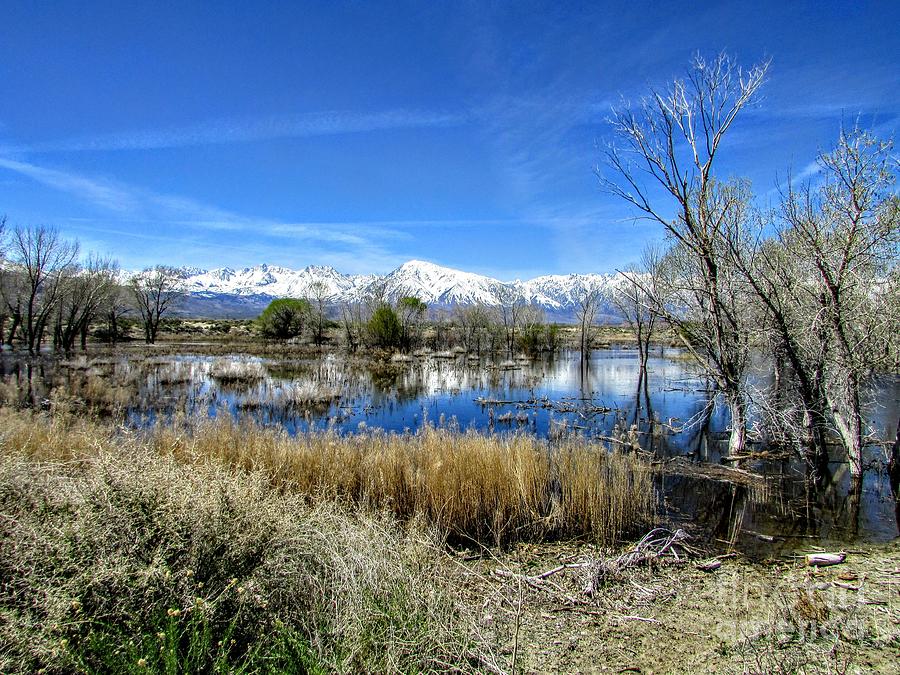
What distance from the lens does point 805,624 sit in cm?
375

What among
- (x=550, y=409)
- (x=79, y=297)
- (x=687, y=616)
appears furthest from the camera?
(x=79, y=297)

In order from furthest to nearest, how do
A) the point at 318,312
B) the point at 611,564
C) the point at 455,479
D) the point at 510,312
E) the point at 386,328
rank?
the point at 510,312 < the point at 318,312 < the point at 386,328 < the point at 455,479 < the point at 611,564

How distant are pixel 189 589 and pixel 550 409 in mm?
17146

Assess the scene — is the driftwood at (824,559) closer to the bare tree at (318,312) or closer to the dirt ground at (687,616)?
the dirt ground at (687,616)

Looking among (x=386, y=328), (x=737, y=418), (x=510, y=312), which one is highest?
(x=510, y=312)

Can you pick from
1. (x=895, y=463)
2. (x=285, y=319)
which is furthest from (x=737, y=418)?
(x=285, y=319)

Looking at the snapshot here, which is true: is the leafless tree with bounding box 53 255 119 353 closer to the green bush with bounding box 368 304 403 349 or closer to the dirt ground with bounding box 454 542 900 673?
the green bush with bounding box 368 304 403 349

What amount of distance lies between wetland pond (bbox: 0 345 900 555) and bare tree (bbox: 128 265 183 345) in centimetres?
2676

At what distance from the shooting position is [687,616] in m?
4.21

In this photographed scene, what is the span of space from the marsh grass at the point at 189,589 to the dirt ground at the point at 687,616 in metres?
0.83

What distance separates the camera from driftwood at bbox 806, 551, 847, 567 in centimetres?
554

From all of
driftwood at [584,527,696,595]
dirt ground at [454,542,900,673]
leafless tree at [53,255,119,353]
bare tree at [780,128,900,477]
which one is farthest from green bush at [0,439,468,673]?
leafless tree at [53,255,119,353]

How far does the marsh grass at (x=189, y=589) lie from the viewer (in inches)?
98.6

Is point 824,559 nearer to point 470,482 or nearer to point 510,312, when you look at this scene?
point 470,482
